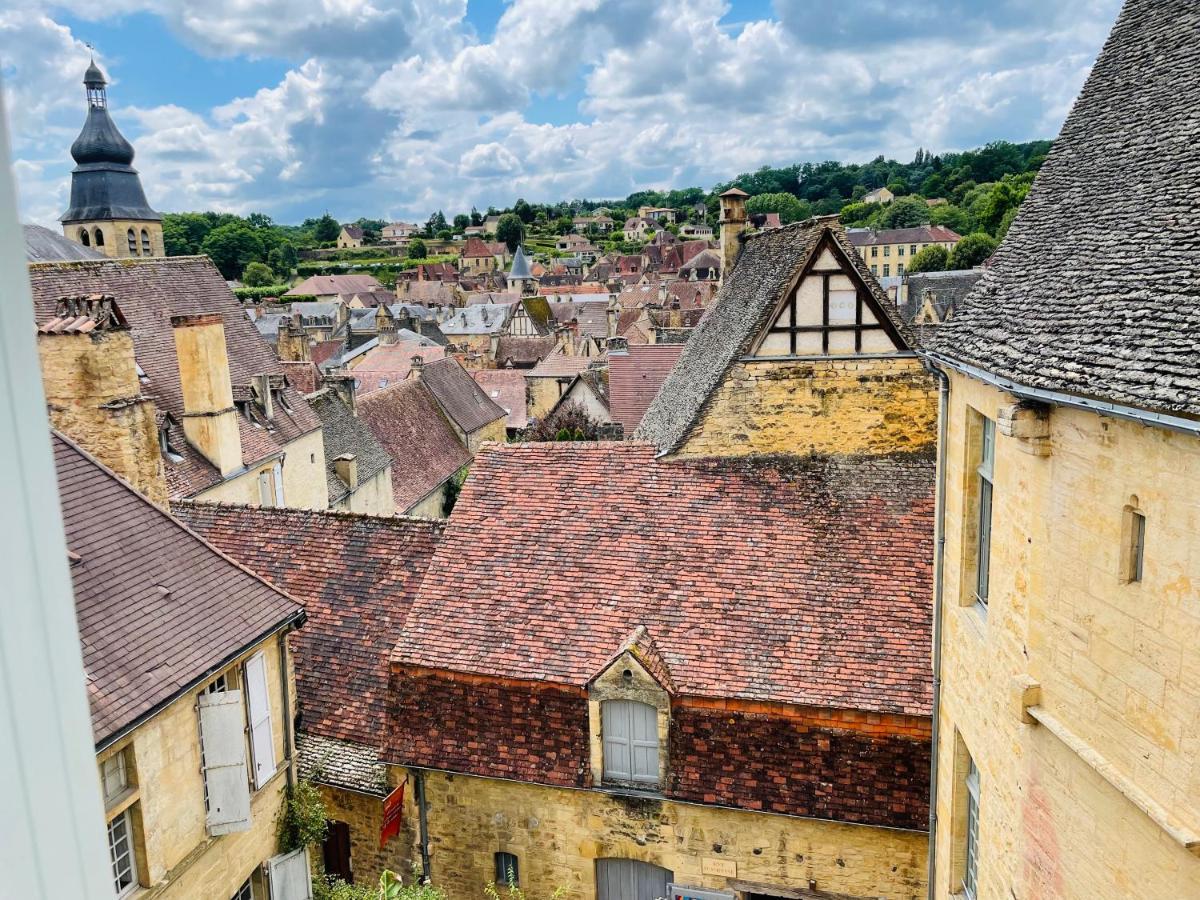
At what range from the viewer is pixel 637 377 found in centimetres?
3438

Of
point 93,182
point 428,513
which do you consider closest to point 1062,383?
point 428,513

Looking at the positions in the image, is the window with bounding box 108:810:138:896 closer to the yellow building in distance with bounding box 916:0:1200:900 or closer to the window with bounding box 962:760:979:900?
the yellow building in distance with bounding box 916:0:1200:900

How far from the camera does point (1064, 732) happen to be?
7109 mm

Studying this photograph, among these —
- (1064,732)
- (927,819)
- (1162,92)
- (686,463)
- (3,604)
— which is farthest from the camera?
(686,463)

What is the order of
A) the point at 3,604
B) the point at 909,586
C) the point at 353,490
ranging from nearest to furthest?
the point at 3,604 → the point at 909,586 → the point at 353,490

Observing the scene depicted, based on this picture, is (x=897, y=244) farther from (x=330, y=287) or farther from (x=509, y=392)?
(x=509, y=392)

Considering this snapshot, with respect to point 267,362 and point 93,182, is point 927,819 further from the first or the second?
point 93,182

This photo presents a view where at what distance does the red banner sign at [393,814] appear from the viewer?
44.7 feet

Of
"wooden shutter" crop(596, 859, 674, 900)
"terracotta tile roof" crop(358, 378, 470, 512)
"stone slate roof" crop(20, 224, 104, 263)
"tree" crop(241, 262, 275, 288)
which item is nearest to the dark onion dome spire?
"stone slate roof" crop(20, 224, 104, 263)

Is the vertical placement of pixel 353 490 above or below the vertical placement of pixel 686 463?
below

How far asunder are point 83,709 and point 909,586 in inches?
517

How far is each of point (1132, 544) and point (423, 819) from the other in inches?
436

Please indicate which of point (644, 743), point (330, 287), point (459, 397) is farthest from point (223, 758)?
point (330, 287)

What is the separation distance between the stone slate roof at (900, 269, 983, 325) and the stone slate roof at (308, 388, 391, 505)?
4770cm
